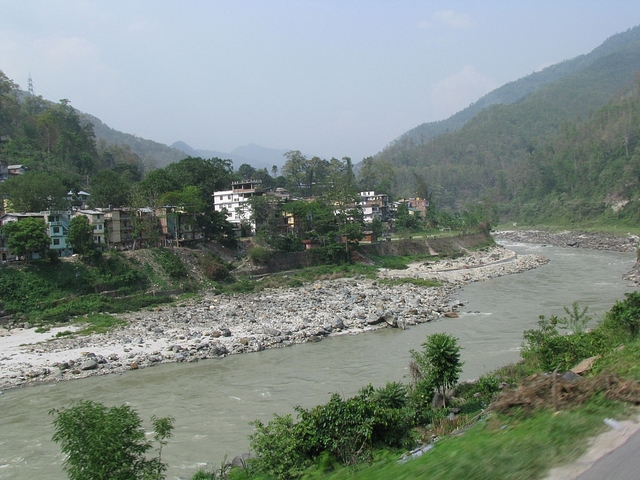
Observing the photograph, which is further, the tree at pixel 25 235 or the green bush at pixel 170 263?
the green bush at pixel 170 263

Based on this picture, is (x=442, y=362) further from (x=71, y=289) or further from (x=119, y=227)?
(x=119, y=227)

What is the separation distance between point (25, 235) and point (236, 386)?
59.0 ft

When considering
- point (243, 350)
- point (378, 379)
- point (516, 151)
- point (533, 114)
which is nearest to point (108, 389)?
point (243, 350)

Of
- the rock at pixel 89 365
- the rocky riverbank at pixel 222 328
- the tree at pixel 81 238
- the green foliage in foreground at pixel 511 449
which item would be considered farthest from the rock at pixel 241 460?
the tree at pixel 81 238

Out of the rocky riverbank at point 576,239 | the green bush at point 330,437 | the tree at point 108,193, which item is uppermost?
the tree at point 108,193

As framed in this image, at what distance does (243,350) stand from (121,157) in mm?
63027

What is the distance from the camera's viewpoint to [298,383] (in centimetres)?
1466

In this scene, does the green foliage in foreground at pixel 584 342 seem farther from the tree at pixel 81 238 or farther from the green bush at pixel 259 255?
the green bush at pixel 259 255

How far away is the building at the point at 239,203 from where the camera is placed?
41.3 meters

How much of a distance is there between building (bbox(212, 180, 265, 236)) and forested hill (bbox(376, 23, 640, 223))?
1985 inches

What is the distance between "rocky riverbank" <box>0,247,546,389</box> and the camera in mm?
17141

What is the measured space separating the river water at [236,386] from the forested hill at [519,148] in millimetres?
59774

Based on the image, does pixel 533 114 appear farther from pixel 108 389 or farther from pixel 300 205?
pixel 108 389

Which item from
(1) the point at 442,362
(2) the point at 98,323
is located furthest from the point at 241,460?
(2) the point at 98,323
